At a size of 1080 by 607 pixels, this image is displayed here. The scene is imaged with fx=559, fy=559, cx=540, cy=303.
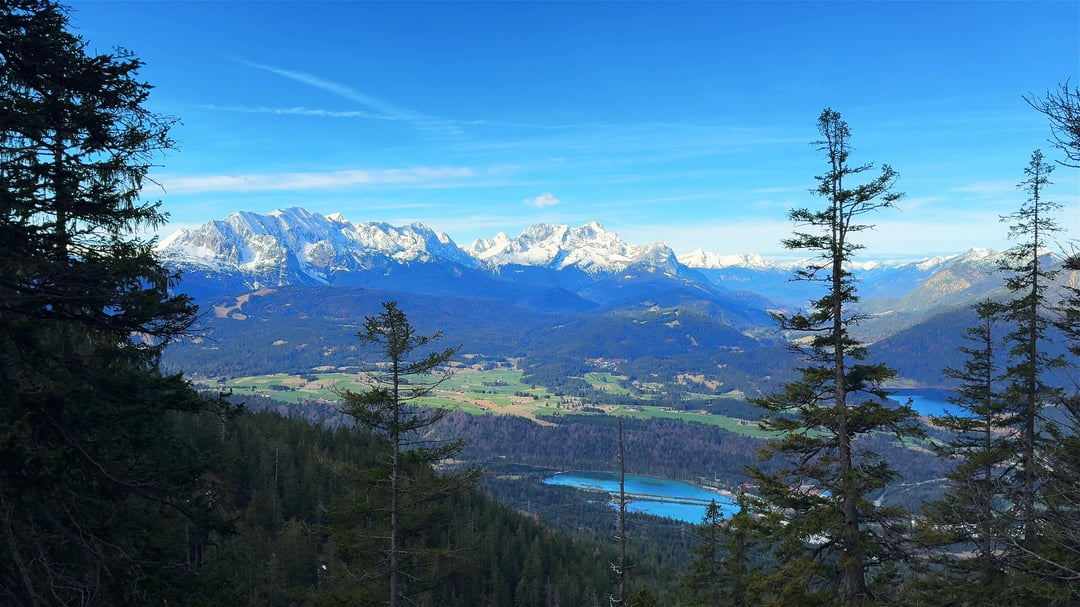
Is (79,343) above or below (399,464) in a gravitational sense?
above

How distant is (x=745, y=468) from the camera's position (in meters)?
16.0

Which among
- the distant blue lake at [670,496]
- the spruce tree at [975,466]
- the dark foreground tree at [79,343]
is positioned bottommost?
the distant blue lake at [670,496]

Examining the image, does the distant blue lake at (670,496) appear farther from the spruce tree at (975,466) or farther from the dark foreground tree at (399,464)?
the dark foreground tree at (399,464)

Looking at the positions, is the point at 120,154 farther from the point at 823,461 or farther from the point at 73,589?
the point at 823,461

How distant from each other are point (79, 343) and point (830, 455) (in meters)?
17.4

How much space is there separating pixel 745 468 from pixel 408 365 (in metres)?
10.4

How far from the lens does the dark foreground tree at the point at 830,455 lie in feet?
47.6

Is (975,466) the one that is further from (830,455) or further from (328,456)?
(328,456)

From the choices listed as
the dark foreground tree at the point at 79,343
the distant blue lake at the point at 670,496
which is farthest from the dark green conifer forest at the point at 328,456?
the distant blue lake at the point at 670,496

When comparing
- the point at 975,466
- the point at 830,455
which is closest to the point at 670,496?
the point at 975,466

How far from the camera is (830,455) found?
1552 cm

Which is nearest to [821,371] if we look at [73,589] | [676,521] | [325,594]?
[325,594]

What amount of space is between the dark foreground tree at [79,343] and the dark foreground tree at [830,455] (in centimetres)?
1377

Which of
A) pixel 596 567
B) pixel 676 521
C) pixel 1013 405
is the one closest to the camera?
pixel 1013 405
